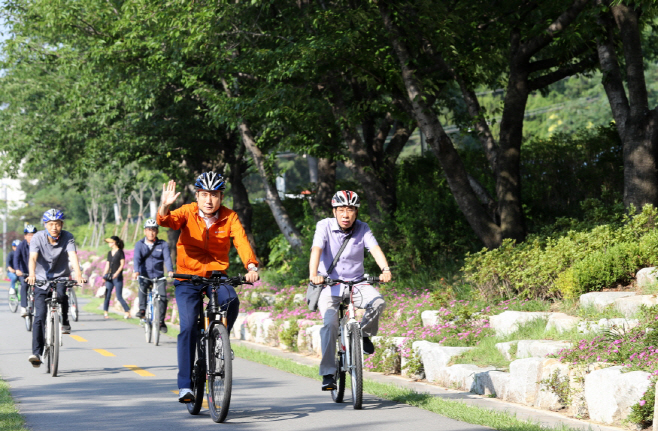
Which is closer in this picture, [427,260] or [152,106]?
[427,260]

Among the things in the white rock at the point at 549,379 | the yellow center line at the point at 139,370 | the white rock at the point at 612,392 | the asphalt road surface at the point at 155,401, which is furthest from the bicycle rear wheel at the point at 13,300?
the white rock at the point at 612,392

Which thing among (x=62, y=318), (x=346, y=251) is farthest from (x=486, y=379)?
(x=62, y=318)

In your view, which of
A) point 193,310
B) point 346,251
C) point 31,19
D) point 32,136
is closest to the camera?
point 193,310

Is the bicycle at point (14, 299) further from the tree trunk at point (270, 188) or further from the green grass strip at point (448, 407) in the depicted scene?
the green grass strip at point (448, 407)

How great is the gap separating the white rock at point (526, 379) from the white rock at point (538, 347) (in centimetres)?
38

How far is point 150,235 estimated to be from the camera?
51.4ft

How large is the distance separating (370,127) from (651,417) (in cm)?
1301

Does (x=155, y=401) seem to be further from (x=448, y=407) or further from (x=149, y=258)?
(x=149, y=258)

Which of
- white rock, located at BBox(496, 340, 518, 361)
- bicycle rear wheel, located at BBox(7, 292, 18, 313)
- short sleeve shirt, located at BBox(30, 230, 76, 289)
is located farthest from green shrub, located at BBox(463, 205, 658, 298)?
bicycle rear wheel, located at BBox(7, 292, 18, 313)

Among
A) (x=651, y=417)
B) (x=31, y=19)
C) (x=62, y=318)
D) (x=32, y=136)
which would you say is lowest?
(x=651, y=417)

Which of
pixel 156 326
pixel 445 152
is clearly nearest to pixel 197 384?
pixel 156 326

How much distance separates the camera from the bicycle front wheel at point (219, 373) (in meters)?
7.09

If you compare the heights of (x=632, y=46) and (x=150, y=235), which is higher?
(x=632, y=46)

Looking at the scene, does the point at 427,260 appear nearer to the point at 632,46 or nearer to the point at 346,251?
the point at 632,46
